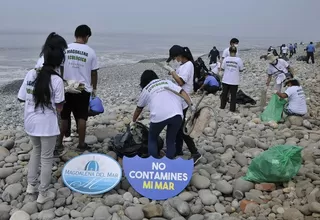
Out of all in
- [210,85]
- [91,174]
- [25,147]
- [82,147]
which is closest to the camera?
[91,174]

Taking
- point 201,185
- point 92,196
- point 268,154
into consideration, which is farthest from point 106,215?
point 268,154

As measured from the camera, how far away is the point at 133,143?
18.0 ft

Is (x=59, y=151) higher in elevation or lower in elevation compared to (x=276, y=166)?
lower

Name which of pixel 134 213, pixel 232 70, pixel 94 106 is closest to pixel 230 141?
pixel 94 106

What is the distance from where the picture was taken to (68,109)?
5.51m

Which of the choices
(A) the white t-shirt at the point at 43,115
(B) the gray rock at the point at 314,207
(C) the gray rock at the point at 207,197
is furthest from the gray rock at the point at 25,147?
(B) the gray rock at the point at 314,207

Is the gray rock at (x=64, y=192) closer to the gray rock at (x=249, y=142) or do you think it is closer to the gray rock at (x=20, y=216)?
the gray rock at (x=20, y=216)

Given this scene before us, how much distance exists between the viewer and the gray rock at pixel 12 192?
4.59 metres

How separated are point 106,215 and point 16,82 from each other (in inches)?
674

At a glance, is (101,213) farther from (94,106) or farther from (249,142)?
(249,142)

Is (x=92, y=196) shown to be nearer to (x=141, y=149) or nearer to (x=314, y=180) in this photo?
(x=141, y=149)

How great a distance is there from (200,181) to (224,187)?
1.03ft

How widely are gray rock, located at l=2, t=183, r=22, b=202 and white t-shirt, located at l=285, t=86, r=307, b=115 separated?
5468 mm

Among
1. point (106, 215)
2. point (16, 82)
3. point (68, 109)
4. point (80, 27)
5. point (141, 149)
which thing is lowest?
point (16, 82)
